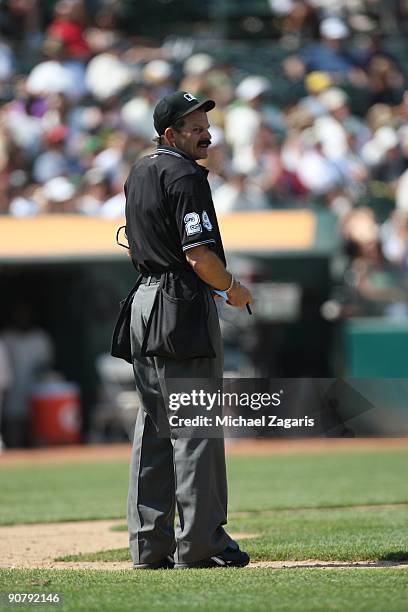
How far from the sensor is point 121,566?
5.87 metres

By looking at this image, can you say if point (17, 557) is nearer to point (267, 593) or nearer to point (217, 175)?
point (267, 593)

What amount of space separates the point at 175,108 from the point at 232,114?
10932 millimetres

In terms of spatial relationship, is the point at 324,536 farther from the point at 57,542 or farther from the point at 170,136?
the point at 170,136

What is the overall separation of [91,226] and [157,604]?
10.5 m

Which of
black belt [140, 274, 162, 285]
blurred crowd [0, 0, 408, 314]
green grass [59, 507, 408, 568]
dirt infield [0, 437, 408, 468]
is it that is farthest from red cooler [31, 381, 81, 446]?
black belt [140, 274, 162, 285]

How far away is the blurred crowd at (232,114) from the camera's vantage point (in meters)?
15.1

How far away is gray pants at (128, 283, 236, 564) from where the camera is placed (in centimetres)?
536

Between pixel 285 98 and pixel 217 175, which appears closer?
pixel 217 175

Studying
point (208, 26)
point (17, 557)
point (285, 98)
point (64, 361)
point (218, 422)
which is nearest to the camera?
point (218, 422)

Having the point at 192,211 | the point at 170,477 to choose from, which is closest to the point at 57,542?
the point at 170,477

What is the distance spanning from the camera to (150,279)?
5547mm

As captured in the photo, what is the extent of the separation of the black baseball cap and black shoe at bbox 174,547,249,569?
1.91 metres

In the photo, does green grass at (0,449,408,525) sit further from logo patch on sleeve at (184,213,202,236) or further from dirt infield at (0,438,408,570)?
logo patch on sleeve at (184,213,202,236)

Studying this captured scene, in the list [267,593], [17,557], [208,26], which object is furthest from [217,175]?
[267,593]
